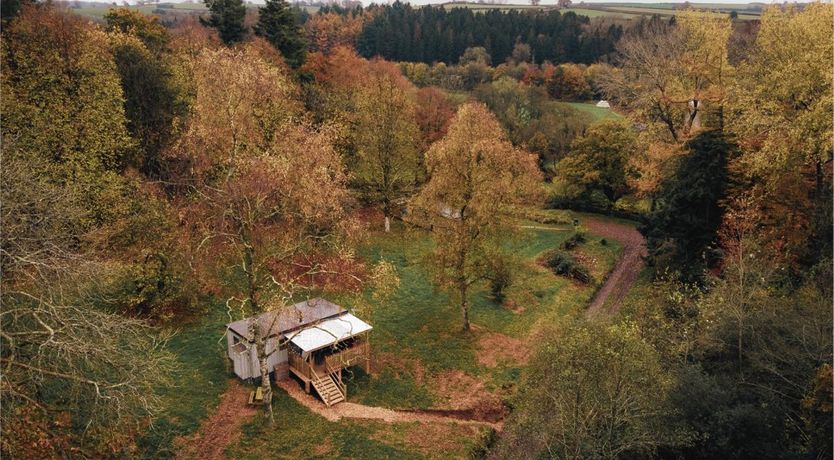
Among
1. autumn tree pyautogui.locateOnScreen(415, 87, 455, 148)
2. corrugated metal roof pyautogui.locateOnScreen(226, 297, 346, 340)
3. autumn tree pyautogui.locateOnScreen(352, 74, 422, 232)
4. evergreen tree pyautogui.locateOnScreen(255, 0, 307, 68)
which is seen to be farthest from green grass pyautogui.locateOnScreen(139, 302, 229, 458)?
evergreen tree pyautogui.locateOnScreen(255, 0, 307, 68)

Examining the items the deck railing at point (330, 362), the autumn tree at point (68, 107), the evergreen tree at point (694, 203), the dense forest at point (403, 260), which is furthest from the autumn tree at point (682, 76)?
the autumn tree at point (68, 107)

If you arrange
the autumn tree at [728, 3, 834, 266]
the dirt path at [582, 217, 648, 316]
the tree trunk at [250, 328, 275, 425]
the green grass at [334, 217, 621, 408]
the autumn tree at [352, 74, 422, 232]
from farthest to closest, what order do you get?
the autumn tree at [352, 74, 422, 232] → the dirt path at [582, 217, 648, 316] → the autumn tree at [728, 3, 834, 266] → the green grass at [334, 217, 621, 408] → the tree trunk at [250, 328, 275, 425]

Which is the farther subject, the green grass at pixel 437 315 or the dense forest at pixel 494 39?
the dense forest at pixel 494 39

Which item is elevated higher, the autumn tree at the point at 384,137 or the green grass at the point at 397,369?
the autumn tree at the point at 384,137

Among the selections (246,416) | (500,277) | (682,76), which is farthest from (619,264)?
(246,416)

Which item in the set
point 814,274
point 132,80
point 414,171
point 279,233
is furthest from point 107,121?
point 814,274

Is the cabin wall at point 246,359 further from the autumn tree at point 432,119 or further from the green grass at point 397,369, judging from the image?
the autumn tree at point 432,119

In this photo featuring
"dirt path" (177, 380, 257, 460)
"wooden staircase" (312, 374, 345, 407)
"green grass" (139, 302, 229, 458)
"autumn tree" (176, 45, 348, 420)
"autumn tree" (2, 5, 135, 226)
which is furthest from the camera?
"autumn tree" (2, 5, 135, 226)

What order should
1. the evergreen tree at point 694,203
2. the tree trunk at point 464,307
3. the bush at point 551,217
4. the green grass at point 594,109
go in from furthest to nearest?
the green grass at point 594,109, the bush at point 551,217, the evergreen tree at point 694,203, the tree trunk at point 464,307

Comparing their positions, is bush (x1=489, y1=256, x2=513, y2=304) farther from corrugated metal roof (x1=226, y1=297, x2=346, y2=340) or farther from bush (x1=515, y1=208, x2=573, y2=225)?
bush (x1=515, y1=208, x2=573, y2=225)
